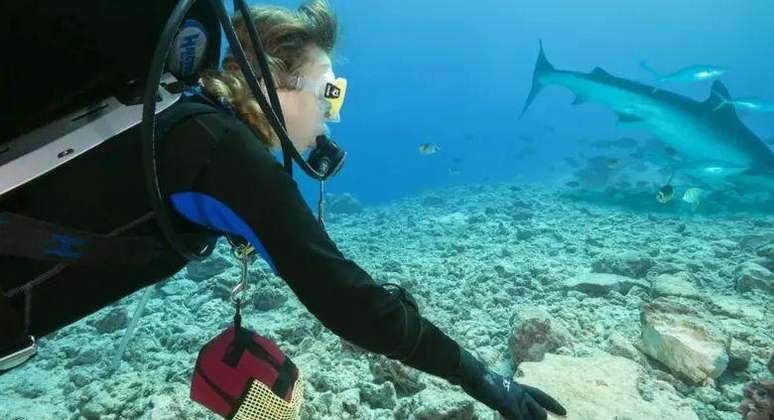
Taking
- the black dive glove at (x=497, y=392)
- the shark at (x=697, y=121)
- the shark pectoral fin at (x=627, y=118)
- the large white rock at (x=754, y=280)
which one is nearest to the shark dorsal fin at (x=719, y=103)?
the shark at (x=697, y=121)

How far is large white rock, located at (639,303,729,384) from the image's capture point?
116 inches

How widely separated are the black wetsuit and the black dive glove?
1.41ft

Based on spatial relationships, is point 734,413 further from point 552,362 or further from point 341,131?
point 341,131

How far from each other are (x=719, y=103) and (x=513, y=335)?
774cm

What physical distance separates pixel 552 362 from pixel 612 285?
2.60m

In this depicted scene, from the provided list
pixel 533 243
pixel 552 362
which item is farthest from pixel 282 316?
pixel 533 243

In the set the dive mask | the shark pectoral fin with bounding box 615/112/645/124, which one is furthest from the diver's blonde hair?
the shark pectoral fin with bounding box 615/112/645/124

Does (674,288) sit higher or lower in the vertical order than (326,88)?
lower

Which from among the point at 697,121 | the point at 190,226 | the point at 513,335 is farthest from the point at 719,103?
the point at 190,226

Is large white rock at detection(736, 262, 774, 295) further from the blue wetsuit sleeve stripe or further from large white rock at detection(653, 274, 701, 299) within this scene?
the blue wetsuit sleeve stripe

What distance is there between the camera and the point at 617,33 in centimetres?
14462

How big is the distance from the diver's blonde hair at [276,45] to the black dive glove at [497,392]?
1.29 m

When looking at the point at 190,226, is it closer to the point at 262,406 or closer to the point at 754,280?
the point at 262,406

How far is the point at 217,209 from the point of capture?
1415 mm
